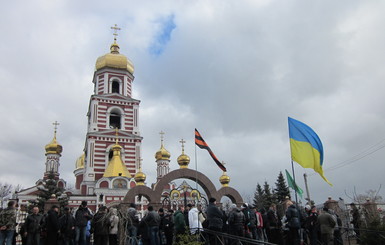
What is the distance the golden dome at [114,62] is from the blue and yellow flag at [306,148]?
33.7 m

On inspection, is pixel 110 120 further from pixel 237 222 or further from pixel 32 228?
pixel 237 222

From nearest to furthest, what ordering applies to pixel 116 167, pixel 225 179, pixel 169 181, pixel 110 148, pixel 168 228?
pixel 168 228 < pixel 169 181 < pixel 225 179 < pixel 116 167 < pixel 110 148

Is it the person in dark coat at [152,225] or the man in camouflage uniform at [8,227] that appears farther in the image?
the person in dark coat at [152,225]

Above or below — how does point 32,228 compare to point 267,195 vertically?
below

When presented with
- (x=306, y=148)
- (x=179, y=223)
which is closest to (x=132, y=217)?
(x=179, y=223)

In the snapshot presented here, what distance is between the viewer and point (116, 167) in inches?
1291

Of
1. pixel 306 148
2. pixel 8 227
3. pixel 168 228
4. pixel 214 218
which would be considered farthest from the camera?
pixel 168 228

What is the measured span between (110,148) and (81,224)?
25.9 meters

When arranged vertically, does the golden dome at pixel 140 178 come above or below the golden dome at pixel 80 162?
below

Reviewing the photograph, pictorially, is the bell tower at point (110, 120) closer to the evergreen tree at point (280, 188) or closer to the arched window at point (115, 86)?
the arched window at point (115, 86)

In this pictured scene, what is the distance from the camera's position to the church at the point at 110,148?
103 ft

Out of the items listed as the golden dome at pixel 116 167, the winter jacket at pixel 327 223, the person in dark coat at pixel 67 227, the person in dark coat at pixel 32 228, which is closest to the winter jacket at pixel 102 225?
the person in dark coat at pixel 67 227

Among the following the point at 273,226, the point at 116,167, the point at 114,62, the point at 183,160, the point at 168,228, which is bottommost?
the point at 273,226

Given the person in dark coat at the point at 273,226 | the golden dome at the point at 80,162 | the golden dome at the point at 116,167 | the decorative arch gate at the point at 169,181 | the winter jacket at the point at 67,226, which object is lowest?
the person in dark coat at the point at 273,226
